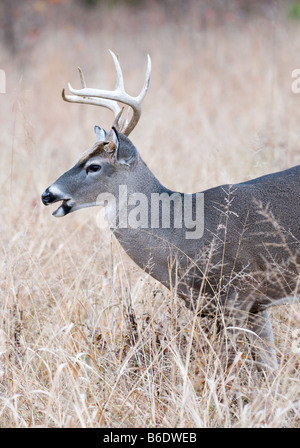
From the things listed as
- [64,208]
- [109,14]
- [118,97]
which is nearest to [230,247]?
[64,208]

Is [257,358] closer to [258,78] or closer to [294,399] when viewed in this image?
[294,399]

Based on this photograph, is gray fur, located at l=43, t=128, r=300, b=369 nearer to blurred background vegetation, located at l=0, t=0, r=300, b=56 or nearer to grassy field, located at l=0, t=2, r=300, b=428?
grassy field, located at l=0, t=2, r=300, b=428

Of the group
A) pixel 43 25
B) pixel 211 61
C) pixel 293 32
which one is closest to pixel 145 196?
pixel 211 61

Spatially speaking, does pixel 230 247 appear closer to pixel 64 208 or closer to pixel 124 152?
pixel 124 152

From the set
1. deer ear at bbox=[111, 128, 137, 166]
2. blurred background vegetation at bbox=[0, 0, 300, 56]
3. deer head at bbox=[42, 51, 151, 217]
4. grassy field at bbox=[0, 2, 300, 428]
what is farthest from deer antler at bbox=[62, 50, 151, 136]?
blurred background vegetation at bbox=[0, 0, 300, 56]

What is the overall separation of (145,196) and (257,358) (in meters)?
1.16

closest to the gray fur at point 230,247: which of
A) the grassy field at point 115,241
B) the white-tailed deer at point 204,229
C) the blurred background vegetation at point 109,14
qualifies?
the white-tailed deer at point 204,229

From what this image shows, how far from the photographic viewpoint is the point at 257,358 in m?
3.77

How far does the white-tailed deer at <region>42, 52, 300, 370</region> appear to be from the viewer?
3.77 m
